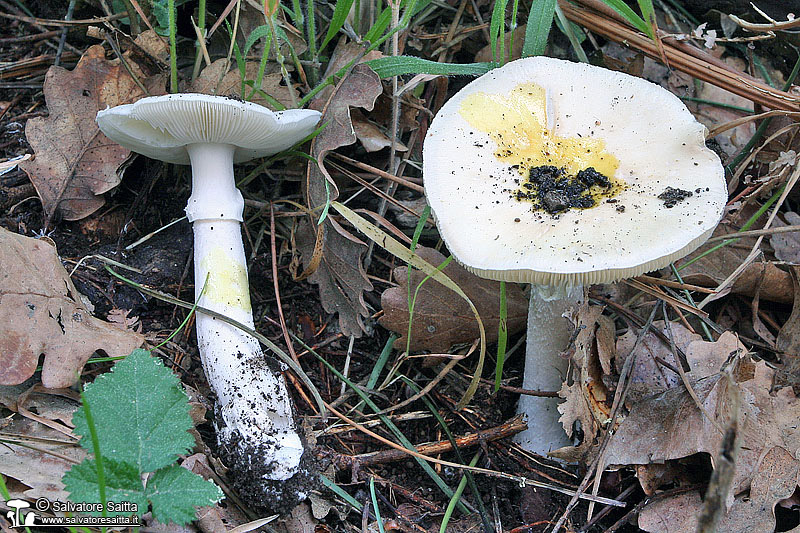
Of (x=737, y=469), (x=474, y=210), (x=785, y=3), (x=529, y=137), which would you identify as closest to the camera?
(x=474, y=210)

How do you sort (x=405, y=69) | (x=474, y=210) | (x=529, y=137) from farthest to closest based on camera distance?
(x=405, y=69) < (x=529, y=137) < (x=474, y=210)

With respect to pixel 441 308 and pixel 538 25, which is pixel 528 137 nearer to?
pixel 538 25

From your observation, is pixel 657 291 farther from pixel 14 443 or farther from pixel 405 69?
pixel 14 443

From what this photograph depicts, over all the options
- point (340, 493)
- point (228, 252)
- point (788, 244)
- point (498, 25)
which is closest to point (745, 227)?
point (788, 244)

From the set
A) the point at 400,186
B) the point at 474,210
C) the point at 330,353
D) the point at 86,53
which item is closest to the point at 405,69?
the point at 400,186

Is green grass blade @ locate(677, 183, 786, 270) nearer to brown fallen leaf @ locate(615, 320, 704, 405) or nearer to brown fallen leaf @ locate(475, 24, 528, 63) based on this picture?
brown fallen leaf @ locate(615, 320, 704, 405)

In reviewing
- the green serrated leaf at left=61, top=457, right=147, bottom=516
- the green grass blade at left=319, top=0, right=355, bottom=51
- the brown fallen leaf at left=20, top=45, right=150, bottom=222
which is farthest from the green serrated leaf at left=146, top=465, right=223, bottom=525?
the green grass blade at left=319, top=0, right=355, bottom=51

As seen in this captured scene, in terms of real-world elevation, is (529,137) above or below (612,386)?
above
